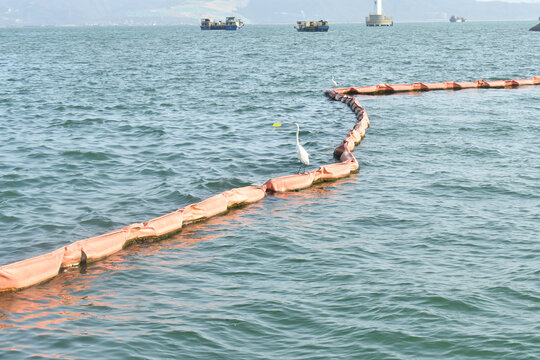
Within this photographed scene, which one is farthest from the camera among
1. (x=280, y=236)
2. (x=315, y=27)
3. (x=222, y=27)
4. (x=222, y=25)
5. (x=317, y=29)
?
(x=222, y=27)

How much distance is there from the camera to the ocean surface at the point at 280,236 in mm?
10164

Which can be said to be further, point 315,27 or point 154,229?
point 315,27

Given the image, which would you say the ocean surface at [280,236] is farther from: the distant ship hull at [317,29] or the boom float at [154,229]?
the distant ship hull at [317,29]

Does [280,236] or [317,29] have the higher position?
[317,29]

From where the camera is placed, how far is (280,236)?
573 inches

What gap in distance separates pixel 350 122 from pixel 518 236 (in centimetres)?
1571

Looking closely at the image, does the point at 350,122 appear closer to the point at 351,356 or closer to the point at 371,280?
the point at 371,280

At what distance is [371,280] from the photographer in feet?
39.7

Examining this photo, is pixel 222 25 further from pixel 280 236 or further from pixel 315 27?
pixel 280 236

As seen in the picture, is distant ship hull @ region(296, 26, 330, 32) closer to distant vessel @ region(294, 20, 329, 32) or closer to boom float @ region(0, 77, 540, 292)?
distant vessel @ region(294, 20, 329, 32)

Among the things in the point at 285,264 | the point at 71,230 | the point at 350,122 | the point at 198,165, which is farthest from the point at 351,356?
the point at 350,122

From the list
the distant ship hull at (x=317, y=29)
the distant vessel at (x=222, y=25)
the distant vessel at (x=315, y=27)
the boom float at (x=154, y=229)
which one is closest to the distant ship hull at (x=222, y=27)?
the distant vessel at (x=222, y=25)

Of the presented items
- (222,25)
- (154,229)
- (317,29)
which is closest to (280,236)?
(154,229)

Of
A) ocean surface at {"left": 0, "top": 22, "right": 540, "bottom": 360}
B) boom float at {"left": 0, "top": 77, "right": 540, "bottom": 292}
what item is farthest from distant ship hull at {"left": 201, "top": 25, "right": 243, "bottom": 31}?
boom float at {"left": 0, "top": 77, "right": 540, "bottom": 292}
